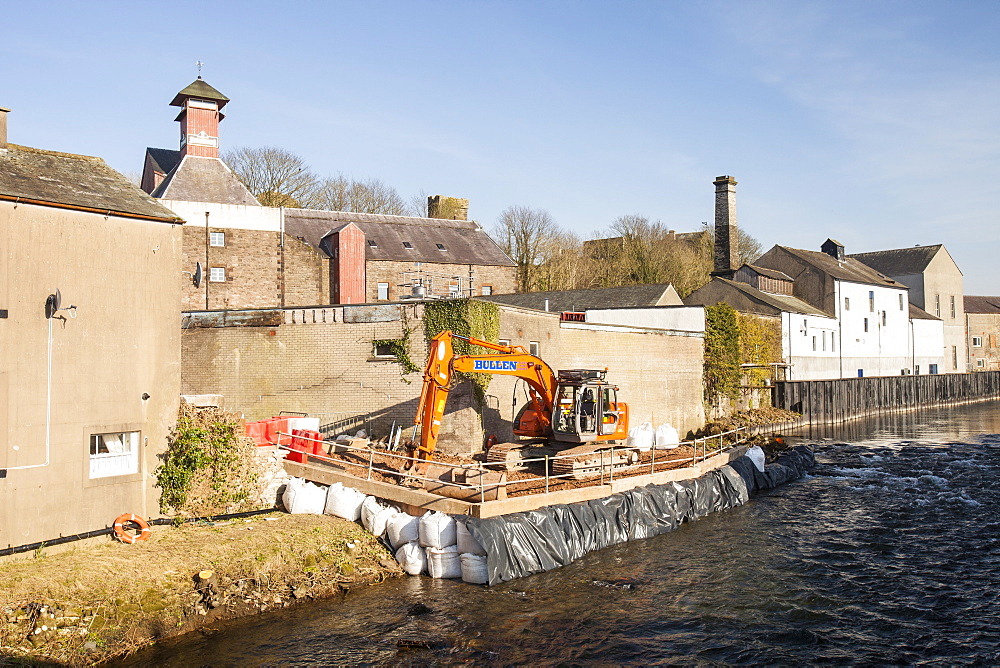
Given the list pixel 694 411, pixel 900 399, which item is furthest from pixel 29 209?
pixel 900 399

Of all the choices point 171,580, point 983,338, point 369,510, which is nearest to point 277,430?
point 369,510

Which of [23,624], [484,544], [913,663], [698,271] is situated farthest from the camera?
[698,271]

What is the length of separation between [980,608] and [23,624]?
15549 mm

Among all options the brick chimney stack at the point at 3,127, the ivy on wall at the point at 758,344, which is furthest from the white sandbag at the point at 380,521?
the ivy on wall at the point at 758,344

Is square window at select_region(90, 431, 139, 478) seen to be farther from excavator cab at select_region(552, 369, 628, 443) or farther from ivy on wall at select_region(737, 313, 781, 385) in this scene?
ivy on wall at select_region(737, 313, 781, 385)

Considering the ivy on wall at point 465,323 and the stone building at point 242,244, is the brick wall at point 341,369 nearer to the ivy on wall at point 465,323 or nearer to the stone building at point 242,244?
the ivy on wall at point 465,323

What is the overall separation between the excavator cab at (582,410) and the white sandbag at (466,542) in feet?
17.1

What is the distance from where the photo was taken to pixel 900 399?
2078 inches

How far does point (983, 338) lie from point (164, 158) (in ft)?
266

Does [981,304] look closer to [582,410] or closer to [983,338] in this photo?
[983,338]

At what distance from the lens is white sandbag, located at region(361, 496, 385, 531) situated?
16219 millimetres

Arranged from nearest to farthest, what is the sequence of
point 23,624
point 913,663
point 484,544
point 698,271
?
point 23,624 → point 913,663 → point 484,544 → point 698,271

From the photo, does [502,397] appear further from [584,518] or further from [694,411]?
[694,411]

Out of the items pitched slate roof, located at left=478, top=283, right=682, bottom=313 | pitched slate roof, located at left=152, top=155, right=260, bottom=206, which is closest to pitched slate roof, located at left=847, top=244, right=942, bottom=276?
pitched slate roof, located at left=478, top=283, right=682, bottom=313
